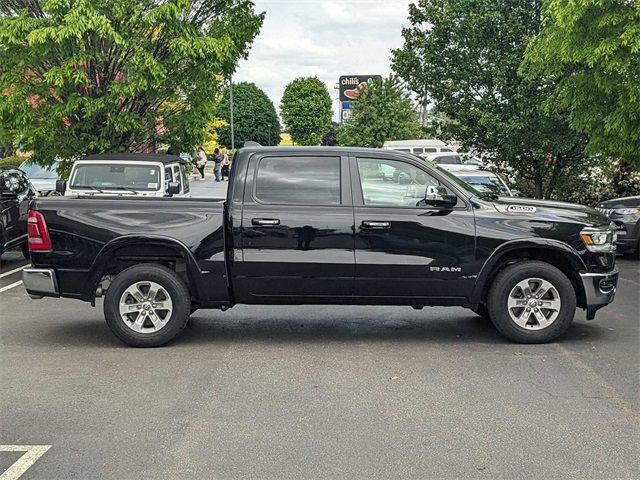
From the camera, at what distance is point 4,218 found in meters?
11.5

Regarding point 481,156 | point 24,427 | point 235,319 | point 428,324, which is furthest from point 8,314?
point 481,156

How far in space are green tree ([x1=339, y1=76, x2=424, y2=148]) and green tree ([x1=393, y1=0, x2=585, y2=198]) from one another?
26.9 meters

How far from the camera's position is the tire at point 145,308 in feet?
22.9

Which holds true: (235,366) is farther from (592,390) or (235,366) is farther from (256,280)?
(592,390)

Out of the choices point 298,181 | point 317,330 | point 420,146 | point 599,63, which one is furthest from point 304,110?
point 298,181

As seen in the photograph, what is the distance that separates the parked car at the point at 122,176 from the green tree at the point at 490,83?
8358 mm

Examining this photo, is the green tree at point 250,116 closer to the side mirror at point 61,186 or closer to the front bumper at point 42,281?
the side mirror at point 61,186

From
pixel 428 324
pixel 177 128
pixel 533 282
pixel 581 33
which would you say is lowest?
pixel 428 324

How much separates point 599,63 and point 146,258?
7454 mm

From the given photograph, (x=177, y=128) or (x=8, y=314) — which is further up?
(x=177, y=128)

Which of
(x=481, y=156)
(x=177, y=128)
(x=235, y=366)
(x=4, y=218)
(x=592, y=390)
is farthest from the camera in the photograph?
(x=481, y=156)

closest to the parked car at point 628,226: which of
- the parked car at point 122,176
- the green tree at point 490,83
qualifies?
the green tree at point 490,83

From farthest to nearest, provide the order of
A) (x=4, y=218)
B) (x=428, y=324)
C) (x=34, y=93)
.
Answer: (x=34, y=93), (x=4, y=218), (x=428, y=324)

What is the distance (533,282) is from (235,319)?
10.8 ft
